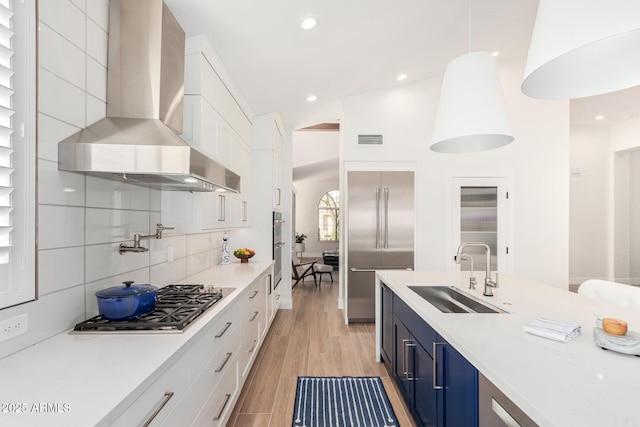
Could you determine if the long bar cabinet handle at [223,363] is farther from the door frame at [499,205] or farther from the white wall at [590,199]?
the white wall at [590,199]

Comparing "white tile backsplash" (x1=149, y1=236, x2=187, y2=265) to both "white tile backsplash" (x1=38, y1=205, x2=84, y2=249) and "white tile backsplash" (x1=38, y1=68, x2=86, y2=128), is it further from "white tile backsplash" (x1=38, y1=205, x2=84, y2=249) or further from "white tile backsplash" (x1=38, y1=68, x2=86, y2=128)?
"white tile backsplash" (x1=38, y1=68, x2=86, y2=128)

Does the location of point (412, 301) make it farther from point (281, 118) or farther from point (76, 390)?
point (281, 118)

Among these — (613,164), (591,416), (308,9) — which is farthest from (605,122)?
(591,416)

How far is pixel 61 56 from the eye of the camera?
139cm

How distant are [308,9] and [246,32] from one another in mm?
510

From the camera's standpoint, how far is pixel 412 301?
1.96 m

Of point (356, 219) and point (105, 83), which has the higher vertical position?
point (105, 83)

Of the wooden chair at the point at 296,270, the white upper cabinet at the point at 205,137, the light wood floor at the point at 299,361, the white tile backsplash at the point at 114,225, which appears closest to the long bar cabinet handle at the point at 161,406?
the white tile backsplash at the point at 114,225

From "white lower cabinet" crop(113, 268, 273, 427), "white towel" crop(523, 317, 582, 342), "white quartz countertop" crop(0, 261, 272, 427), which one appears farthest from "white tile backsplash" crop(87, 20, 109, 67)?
"white towel" crop(523, 317, 582, 342)

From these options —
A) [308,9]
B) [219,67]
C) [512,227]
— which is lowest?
[512,227]

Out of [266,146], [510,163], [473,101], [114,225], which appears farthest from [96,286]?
[510,163]

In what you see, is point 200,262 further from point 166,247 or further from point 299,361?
point 299,361

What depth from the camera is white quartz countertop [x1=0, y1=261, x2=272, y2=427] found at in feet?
2.69

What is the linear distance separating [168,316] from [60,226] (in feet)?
2.04
